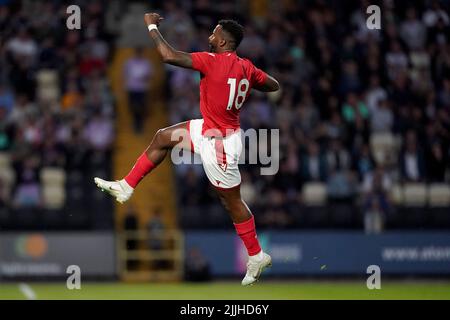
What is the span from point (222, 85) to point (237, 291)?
739cm

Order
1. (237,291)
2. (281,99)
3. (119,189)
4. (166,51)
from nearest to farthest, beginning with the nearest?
(166,51) < (119,189) < (237,291) < (281,99)

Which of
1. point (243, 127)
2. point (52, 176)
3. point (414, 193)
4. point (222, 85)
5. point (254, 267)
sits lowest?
point (254, 267)

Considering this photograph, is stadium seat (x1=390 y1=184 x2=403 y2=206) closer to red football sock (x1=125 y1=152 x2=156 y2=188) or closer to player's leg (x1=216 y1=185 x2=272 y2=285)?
player's leg (x1=216 y1=185 x2=272 y2=285)

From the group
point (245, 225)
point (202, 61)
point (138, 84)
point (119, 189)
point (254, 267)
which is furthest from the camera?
point (138, 84)

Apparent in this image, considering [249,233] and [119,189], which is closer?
[119,189]

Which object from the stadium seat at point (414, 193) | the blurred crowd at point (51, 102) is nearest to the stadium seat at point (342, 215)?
the stadium seat at point (414, 193)

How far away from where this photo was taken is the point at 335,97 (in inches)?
873

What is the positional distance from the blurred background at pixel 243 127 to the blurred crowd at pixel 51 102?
1.3 inches

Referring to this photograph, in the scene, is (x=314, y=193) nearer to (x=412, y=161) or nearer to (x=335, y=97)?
(x=412, y=161)

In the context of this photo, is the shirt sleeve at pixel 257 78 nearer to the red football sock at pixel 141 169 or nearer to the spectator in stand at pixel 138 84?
the red football sock at pixel 141 169

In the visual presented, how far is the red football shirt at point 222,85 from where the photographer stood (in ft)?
38.2

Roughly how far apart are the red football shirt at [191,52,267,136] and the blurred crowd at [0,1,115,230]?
31.3 feet

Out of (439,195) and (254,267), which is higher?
(439,195)

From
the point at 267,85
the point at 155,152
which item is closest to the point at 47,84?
the point at 155,152
